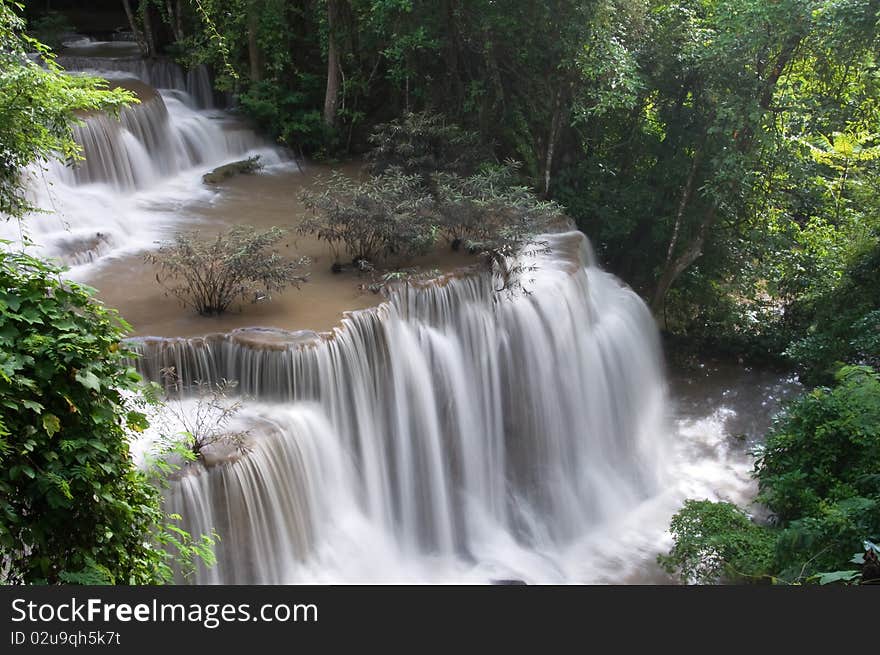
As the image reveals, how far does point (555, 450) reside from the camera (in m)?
12.1

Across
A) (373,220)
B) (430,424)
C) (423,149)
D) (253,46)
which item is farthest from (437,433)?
(253,46)

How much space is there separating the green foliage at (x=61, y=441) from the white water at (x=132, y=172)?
574 centimetres

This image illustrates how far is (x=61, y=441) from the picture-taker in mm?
4996

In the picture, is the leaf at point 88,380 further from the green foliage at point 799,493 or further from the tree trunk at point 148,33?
the tree trunk at point 148,33

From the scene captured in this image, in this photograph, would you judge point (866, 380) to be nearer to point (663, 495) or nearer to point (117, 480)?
point (663, 495)

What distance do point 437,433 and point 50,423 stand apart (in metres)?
6.37

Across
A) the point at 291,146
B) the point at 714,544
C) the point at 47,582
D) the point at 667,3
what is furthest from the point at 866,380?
the point at 291,146

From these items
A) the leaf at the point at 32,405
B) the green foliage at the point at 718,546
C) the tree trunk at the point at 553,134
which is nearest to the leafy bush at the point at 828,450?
the green foliage at the point at 718,546

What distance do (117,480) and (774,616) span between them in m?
3.77

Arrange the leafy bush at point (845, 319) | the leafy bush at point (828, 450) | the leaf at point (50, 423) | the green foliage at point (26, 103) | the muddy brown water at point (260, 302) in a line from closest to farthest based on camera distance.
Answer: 1. the leaf at point (50, 423)
2. the green foliage at point (26, 103)
3. the leafy bush at point (828, 450)
4. the muddy brown water at point (260, 302)
5. the leafy bush at point (845, 319)

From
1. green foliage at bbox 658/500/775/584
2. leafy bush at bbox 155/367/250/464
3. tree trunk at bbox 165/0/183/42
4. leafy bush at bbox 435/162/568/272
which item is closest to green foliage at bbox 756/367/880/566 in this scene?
green foliage at bbox 658/500/775/584

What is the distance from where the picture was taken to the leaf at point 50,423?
485cm

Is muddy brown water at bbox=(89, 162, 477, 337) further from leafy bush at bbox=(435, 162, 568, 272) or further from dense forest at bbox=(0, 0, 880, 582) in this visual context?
dense forest at bbox=(0, 0, 880, 582)

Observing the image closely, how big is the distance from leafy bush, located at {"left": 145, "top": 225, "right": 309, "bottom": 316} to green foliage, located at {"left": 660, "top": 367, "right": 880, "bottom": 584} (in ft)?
17.6
